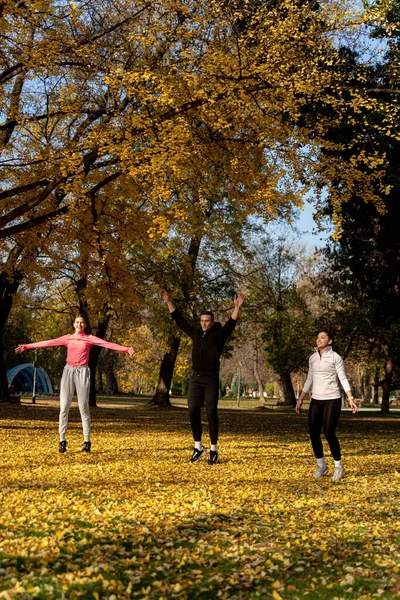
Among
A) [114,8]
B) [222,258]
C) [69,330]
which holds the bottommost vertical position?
[69,330]

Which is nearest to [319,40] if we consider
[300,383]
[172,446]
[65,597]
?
[172,446]

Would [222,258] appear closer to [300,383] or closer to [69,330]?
[69,330]

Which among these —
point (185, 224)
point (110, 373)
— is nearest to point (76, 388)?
point (185, 224)

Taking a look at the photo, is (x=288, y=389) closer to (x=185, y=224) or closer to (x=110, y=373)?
(x=110, y=373)

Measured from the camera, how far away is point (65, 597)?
14.3 ft

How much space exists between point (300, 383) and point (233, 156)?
81261mm

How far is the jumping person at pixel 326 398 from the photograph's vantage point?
10.1 m

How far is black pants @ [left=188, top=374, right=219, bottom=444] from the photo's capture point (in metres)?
11.3

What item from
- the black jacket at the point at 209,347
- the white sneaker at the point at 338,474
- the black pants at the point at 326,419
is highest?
the black jacket at the point at 209,347

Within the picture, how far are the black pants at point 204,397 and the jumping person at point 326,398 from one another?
5.28 ft

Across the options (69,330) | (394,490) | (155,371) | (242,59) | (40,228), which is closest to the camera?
(394,490)

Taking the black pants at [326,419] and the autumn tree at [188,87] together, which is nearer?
the black pants at [326,419]

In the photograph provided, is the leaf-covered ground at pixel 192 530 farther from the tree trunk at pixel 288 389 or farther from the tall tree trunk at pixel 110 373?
the tall tree trunk at pixel 110 373

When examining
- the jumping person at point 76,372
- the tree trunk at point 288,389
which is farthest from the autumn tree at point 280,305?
the jumping person at point 76,372
